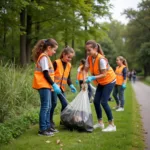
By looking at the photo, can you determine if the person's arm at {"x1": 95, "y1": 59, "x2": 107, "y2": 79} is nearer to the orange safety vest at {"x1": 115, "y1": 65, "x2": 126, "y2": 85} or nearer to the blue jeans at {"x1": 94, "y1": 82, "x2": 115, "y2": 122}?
the blue jeans at {"x1": 94, "y1": 82, "x2": 115, "y2": 122}

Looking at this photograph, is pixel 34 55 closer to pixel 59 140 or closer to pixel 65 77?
pixel 65 77

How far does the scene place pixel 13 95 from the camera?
23.4 ft

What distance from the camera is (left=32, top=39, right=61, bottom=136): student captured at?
18.9 feet

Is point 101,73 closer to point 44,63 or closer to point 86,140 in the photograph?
point 44,63

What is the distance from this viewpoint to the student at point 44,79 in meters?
5.77

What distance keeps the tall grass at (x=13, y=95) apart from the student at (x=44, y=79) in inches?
51.9

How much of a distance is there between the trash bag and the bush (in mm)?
927

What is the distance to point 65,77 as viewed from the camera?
669 cm

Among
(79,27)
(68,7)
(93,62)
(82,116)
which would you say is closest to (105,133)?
(82,116)

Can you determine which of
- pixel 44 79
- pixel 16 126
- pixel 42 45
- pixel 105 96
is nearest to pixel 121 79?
pixel 105 96

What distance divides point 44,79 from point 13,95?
1.62 m

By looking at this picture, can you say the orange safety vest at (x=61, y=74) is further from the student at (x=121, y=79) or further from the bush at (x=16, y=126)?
the student at (x=121, y=79)

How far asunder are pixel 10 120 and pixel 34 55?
65.9 inches

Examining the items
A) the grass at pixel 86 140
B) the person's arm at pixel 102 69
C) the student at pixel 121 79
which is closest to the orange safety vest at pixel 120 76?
the student at pixel 121 79
